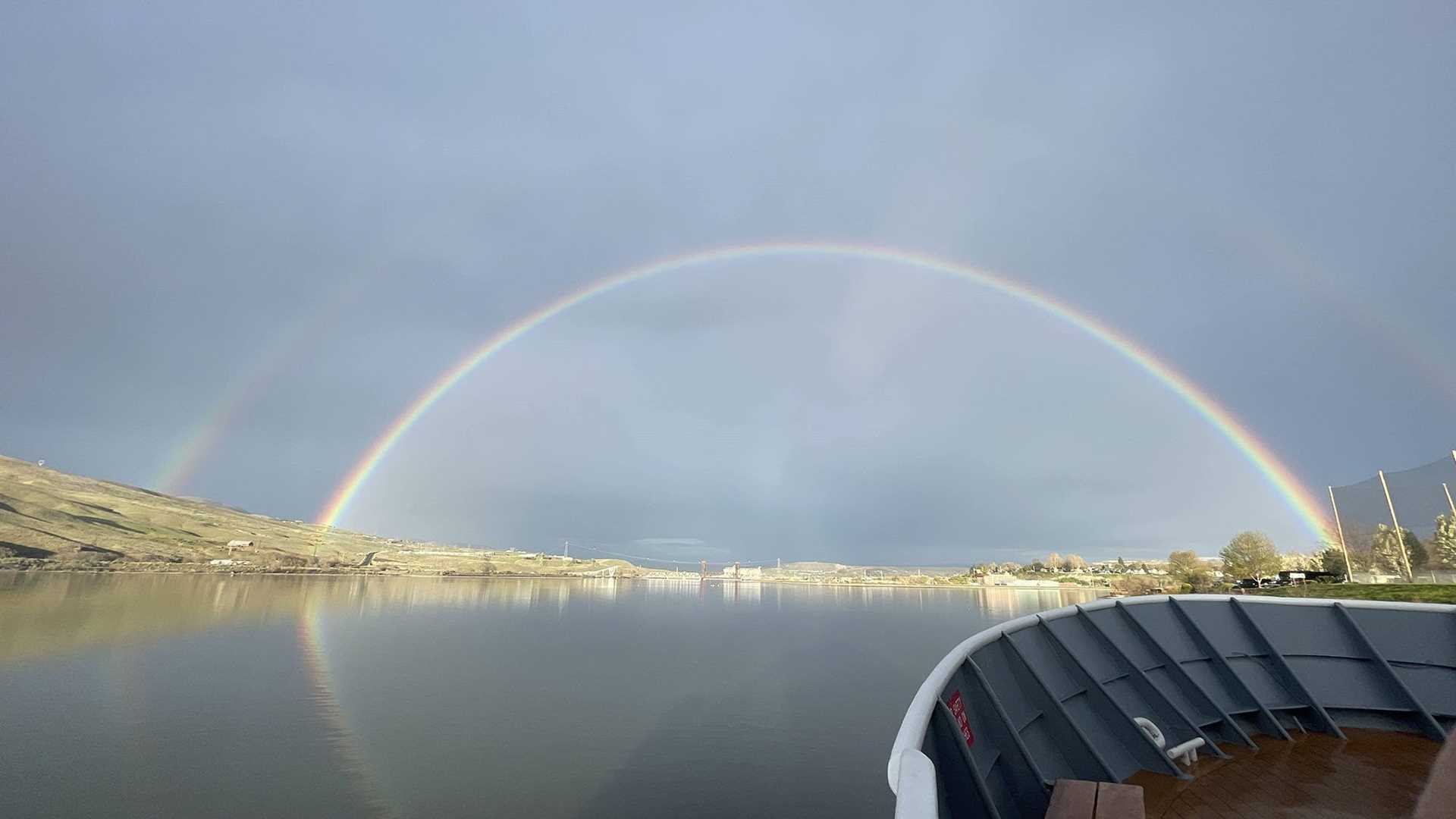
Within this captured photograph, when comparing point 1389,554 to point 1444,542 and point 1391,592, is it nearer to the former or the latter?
point 1444,542

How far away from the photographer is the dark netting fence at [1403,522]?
45812 millimetres

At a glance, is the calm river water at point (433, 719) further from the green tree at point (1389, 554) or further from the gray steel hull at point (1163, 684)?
the green tree at point (1389, 554)

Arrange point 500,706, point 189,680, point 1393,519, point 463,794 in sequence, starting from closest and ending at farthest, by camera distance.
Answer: point 463,794
point 500,706
point 189,680
point 1393,519

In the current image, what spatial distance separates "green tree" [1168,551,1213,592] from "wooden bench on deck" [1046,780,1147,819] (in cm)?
8704

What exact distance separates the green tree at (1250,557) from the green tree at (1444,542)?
2755cm

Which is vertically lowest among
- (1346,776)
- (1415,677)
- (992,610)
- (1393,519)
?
(992,610)

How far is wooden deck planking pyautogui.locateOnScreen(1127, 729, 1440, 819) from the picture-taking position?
7781mm

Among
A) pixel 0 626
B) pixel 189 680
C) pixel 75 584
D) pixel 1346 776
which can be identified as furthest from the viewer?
pixel 75 584

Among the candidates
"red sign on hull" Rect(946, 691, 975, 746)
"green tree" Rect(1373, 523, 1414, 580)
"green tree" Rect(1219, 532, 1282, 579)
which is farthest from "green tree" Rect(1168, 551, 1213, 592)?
"red sign on hull" Rect(946, 691, 975, 746)

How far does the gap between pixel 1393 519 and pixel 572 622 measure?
9310cm

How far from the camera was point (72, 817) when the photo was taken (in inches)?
814

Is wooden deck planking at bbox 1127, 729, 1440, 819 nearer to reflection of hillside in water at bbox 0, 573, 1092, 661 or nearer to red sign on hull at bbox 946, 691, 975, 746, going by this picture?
red sign on hull at bbox 946, 691, 975, 746

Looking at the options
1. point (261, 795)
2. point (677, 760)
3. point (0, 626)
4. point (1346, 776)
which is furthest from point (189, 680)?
point (1346, 776)

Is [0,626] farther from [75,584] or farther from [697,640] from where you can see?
[75,584]
